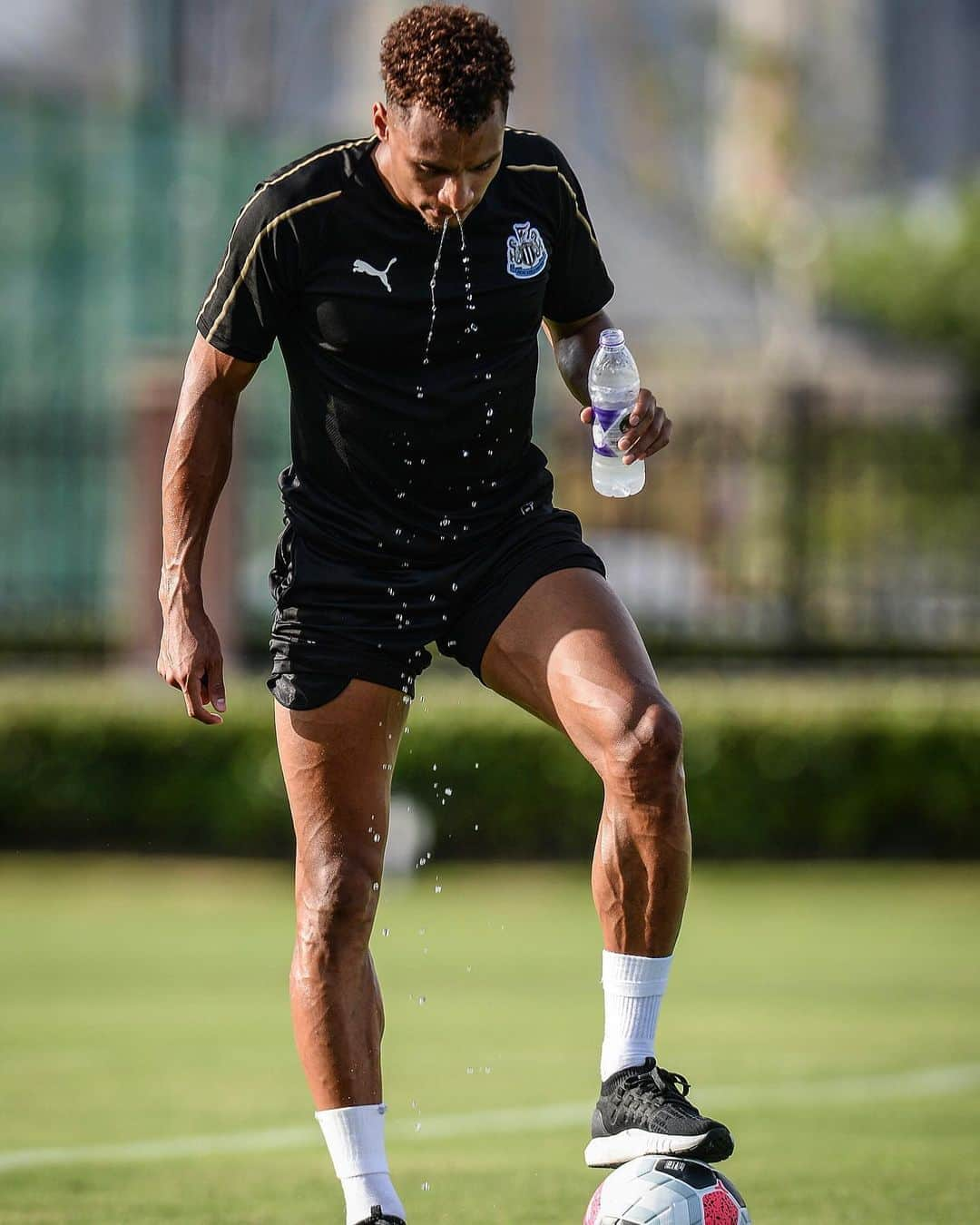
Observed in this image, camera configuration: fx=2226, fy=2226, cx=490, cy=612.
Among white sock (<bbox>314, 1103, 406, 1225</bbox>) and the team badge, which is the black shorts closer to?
the team badge

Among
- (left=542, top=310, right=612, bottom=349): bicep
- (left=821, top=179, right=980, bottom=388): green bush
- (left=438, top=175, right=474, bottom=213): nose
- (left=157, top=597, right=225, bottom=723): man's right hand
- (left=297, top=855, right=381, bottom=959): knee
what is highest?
(left=821, top=179, right=980, bottom=388): green bush

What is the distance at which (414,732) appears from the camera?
48.7 feet

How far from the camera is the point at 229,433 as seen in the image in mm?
5484

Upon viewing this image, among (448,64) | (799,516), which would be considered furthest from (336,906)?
(799,516)

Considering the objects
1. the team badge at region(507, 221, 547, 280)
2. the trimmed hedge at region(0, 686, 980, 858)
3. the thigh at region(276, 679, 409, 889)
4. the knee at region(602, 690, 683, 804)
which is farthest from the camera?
the trimmed hedge at region(0, 686, 980, 858)

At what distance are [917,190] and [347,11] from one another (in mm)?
23783

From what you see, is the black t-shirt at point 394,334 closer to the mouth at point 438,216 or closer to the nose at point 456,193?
the mouth at point 438,216

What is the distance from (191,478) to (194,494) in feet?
0.13

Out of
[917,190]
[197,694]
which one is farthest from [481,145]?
[917,190]

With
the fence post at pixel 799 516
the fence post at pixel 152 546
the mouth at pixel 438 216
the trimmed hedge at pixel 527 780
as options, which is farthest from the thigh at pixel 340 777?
the fence post at pixel 799 516

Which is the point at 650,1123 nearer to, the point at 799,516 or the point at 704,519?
the point at 799,516

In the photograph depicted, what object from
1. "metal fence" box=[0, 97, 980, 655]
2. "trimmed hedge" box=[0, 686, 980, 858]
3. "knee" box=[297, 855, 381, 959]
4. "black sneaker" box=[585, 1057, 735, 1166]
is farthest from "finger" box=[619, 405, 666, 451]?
"metal fence" box=[0, 97, 980, 655]

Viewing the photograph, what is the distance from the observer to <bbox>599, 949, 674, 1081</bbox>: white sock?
5.36m

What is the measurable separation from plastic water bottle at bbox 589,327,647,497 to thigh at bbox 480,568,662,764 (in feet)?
1.10
